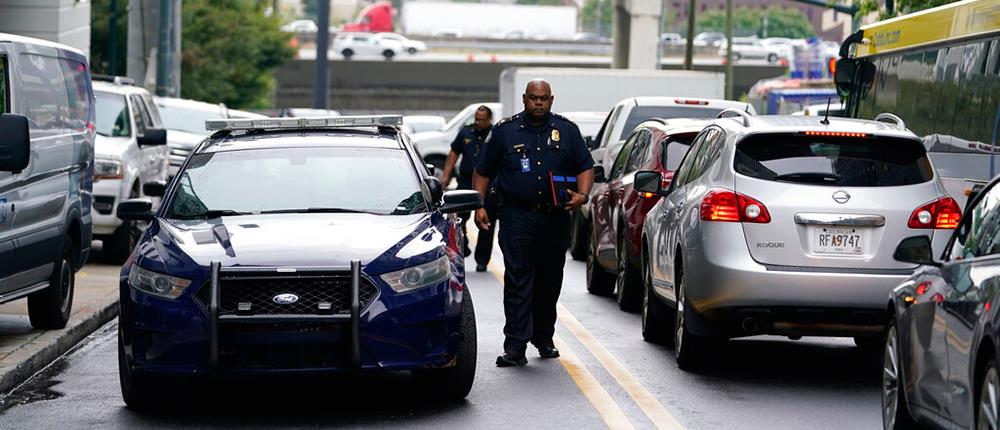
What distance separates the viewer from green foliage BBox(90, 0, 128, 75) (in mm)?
42719

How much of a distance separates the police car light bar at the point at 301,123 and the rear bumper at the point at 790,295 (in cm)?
222

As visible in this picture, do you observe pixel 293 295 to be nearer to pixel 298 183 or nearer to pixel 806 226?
pixel 298 183

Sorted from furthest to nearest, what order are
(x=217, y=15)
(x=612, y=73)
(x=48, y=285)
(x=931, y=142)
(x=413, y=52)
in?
(x=413, y=52) → (x=217, y=15) → (x=612, y=73) → (x=931, y=142) → (x=48, y=285)

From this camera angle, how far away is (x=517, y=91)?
1313 inches

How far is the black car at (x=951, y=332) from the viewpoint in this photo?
671 centimetres

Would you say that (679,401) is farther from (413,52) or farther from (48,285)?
(413,52)

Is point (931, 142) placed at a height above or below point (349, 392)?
above

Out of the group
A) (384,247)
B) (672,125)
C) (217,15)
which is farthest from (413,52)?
(384,247)

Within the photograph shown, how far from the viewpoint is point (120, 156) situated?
1875 centimetres

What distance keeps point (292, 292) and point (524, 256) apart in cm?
246

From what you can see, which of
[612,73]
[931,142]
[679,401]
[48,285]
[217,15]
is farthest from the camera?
[217,15]

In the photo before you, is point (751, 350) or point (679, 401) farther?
point (751, 350)

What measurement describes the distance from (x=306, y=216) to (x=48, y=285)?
3.22 meters

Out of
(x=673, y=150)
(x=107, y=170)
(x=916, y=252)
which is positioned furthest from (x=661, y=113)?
(x=916, y=252)
